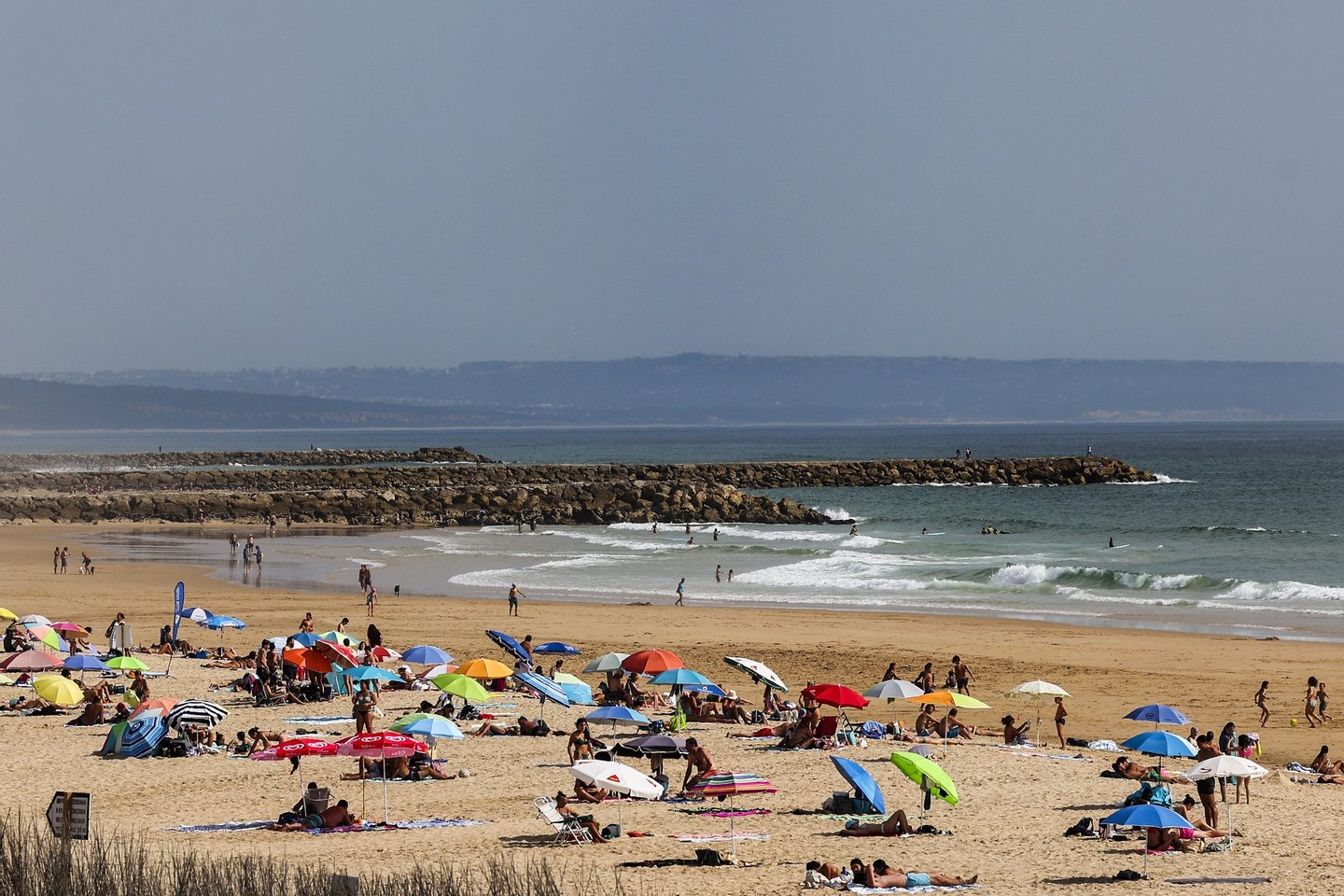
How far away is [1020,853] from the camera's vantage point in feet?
45.0

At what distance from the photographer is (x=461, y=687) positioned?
60.5 ft

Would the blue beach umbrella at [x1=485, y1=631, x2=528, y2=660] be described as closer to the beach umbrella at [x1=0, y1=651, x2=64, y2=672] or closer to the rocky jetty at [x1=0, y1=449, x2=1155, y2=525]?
the beach umbrella at [x1=0, y1=651, x2=64, y2=672]

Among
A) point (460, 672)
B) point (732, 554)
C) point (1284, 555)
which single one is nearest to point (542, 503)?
point (732, 554)

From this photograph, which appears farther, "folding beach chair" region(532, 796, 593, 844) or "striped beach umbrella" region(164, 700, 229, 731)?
"striped beach umbrella" region(164, 700, 229, 731)

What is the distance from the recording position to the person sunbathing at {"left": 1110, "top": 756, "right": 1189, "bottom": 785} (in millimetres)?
16406

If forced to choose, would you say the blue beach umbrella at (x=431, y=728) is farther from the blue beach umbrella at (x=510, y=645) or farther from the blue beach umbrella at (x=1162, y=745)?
the blue beach umbrella at (x=1162, y=745)

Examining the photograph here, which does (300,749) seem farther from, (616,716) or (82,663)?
(82,663)

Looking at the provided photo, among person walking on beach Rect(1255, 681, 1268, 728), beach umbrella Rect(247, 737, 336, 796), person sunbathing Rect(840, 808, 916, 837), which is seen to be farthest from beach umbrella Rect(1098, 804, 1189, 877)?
person walking on beach Rect(1255, 681, 1268, 728)

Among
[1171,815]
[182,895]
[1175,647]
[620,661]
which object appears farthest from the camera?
[1175,647]

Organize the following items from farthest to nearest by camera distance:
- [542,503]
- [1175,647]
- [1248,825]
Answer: [542,503] → [1175,647] → [1248,825]

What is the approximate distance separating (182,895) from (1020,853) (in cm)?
761

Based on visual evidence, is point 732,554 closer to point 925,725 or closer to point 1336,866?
point 925,725

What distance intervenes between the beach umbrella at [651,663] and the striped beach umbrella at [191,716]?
574 cm

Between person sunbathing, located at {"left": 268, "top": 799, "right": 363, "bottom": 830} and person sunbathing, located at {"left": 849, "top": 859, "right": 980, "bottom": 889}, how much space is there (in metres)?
5.13
